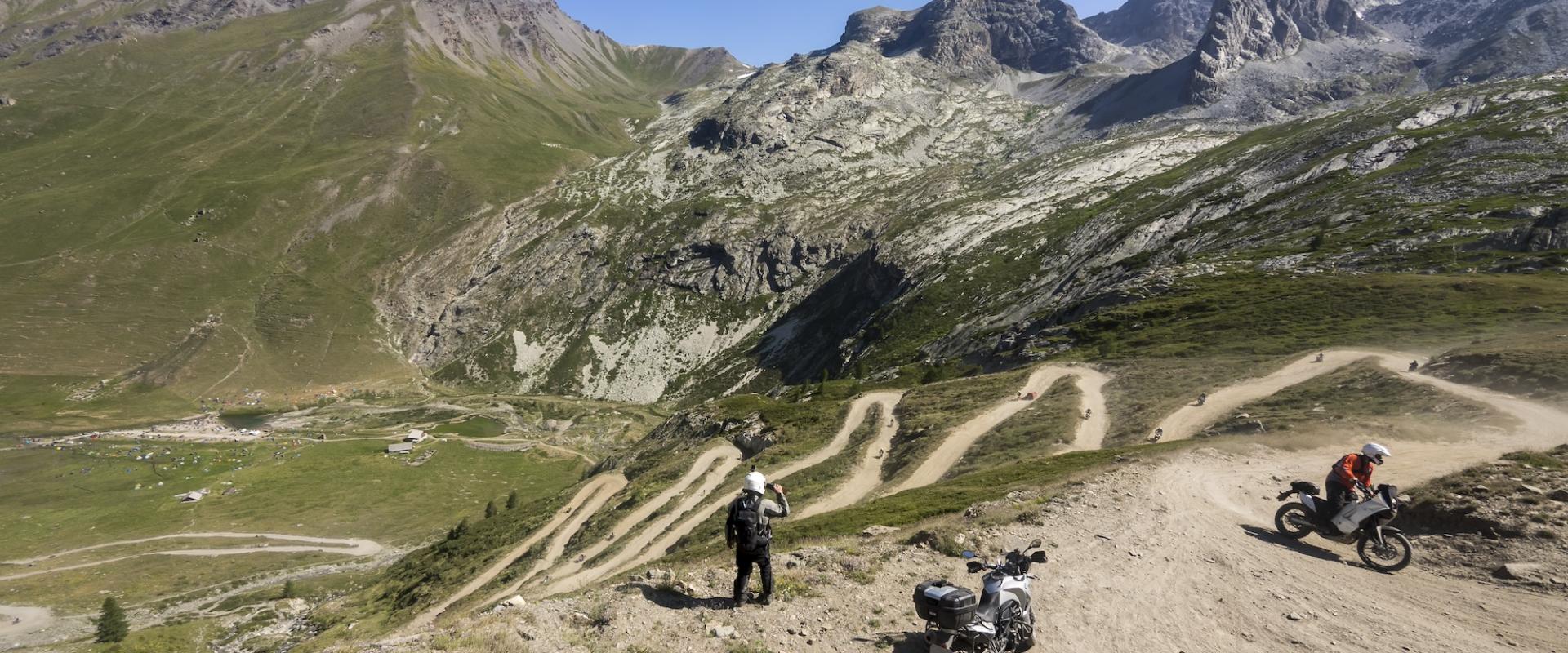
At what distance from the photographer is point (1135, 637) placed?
1378 cm

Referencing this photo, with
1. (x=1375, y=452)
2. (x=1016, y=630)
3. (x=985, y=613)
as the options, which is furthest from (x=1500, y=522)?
(x=985, y=613)

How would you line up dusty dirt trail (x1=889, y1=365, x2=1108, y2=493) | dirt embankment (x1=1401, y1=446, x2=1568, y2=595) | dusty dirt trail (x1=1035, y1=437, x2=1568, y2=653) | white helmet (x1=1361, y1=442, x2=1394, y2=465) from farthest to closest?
dusty dirt trail (x1=889, y1=365, x2=1108, y2=493)
white helmet (x1=1361, y1=442, x2=1394, y2=465)
dirt embankment (x1=1401, y1=446, x2=1568, y2=595)
dusty dirt trail (x1=1035, y1=437, x2=1568, y2=653)

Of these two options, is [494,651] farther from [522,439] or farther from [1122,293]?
[522,439]

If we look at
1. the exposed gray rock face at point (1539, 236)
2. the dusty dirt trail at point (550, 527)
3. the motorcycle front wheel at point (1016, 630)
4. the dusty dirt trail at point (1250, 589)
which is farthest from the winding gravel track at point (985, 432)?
the exposed gray rock face at point (1539, 236)

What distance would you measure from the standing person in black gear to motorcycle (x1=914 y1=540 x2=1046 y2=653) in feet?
13.3

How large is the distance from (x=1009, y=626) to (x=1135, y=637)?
12.4 ft

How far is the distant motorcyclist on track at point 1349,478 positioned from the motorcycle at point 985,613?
443 inches

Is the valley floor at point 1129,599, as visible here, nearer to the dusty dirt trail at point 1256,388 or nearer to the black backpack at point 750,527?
the black backpack at point 750,527

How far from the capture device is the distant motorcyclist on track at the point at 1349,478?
1739cm

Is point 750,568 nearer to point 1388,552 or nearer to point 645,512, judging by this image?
point 1388,552

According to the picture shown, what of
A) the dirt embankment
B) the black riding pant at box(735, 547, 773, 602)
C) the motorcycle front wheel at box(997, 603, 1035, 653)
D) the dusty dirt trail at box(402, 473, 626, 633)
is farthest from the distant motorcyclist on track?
the dusty dirt trail at box(402, 473, 626, 633)

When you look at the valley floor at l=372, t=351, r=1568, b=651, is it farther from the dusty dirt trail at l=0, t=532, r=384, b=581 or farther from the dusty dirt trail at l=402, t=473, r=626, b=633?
the dusty dirt trail at l=0, t=532, r=384, b=581

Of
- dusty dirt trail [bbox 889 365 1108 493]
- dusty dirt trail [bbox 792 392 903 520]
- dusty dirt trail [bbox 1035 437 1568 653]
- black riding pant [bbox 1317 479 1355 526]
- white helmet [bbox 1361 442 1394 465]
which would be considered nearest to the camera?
dusty dirt trail [bbox 1035 437 1568 653]

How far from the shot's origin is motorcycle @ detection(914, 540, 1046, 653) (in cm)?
1172
